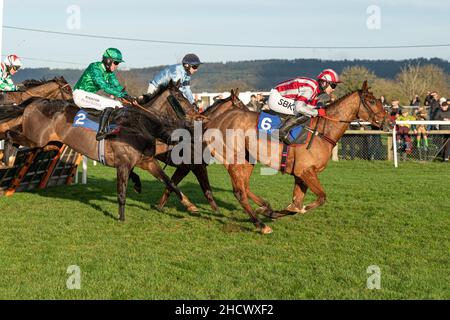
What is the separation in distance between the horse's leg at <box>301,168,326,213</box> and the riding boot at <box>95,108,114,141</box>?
265 centimetres

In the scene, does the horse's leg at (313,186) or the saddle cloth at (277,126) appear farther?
the saddle cloth at (277,126)

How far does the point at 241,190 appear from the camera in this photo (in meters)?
8.05

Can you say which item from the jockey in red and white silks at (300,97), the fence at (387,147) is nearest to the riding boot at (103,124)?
the jockey in red and white silks at (300,97)

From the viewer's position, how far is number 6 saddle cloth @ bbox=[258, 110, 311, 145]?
8.09m

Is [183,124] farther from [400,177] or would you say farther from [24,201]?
[400,177]

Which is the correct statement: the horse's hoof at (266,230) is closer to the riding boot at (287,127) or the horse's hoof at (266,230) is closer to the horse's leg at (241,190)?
the horse's leg at (241,190)

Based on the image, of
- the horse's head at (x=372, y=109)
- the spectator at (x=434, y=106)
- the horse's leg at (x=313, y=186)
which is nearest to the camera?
the horse's leg at (x=313, y=186)

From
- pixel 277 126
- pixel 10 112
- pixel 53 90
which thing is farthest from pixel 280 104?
pixel 53 90

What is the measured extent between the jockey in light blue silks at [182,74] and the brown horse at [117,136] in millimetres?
602

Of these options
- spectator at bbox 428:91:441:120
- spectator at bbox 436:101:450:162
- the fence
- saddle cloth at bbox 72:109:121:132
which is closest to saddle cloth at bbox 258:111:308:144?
saddle cloth at bbox 72:109:121:132

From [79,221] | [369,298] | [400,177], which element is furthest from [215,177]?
[369,298]

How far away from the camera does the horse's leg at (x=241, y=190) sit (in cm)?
785

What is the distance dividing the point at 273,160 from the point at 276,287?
2.98 metres
